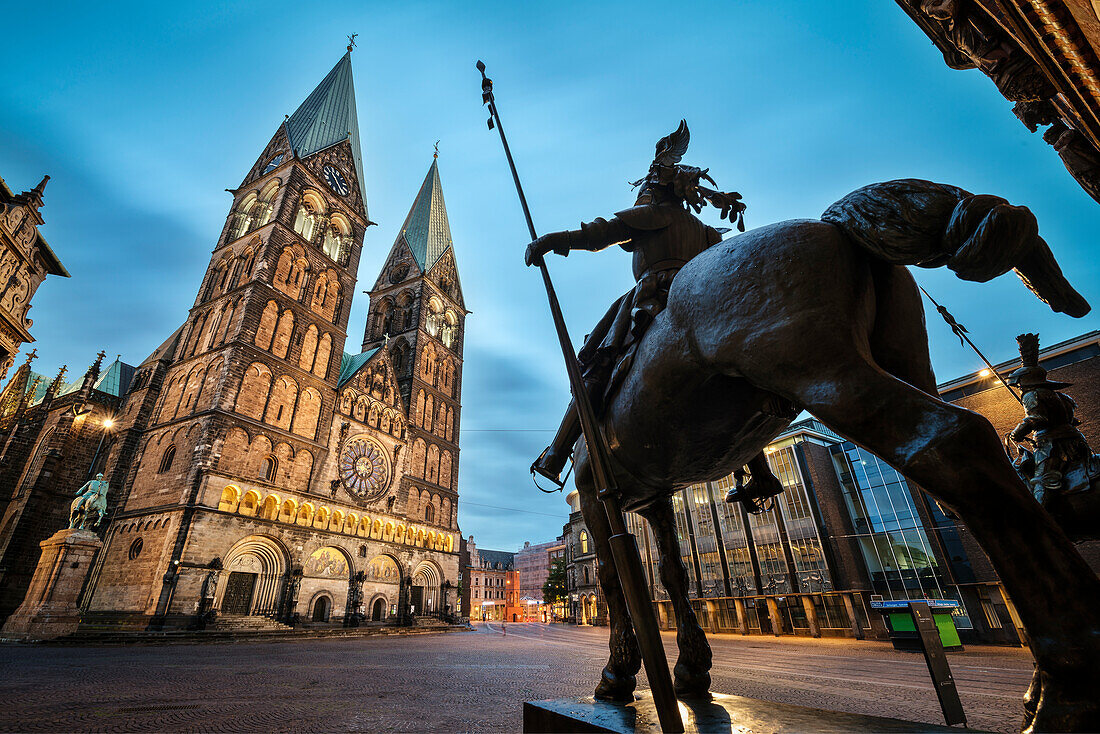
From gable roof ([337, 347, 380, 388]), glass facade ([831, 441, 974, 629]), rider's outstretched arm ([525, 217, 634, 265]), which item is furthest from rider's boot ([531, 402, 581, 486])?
gable roof ([337, 347, 380, 388])

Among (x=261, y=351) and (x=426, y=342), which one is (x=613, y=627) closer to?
(x=261, y=351)

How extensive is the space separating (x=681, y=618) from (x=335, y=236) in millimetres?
39370

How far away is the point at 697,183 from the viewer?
288 centimetres

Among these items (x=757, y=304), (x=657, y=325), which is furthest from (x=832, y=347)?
(x=657, y=325)

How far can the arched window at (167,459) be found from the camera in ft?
77.7

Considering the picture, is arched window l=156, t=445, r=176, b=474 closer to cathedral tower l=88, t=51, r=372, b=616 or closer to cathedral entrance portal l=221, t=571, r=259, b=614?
cathedral tower l=88, t=51, r=372, b=616

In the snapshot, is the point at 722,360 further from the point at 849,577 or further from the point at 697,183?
the point at 849,577

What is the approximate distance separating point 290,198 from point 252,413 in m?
15.6

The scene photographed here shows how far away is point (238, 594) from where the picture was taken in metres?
22.8

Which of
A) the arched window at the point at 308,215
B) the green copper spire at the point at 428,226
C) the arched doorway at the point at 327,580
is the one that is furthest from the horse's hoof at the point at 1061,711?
the green copper spire at the point at 428,226

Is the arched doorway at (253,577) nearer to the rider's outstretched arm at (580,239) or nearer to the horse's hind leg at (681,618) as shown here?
the horse's hind leg at (681,618)

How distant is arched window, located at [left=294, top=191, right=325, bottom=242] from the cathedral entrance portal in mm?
21848

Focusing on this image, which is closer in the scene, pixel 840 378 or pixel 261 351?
pixel 840 378

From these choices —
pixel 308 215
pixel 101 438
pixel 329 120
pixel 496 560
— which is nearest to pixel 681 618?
pixel 101 438
